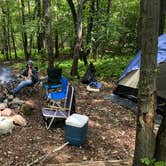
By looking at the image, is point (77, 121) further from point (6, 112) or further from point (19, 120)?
point (6, 112)

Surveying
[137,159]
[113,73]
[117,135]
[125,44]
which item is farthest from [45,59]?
[137,159]

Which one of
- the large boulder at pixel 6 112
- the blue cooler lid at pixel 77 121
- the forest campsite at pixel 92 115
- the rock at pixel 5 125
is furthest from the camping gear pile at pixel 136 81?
the rock at pixel 5 125

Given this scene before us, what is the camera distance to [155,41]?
9.00ft

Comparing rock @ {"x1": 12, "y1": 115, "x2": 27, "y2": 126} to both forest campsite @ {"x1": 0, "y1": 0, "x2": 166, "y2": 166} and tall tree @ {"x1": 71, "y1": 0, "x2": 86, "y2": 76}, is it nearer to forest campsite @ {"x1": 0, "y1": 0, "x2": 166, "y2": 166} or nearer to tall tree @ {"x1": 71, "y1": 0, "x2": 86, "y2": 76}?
forest campsite @ {"x1": 0, "y1": 0, "x2": 166, "y2": 166}

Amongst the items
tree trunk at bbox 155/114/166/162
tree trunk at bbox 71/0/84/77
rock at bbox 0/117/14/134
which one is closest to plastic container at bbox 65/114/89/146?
rock at bbox 0/117/14/134

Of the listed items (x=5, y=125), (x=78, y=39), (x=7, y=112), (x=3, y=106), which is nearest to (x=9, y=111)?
(x=7, y=112)

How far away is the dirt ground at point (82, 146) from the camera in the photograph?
4207 mm

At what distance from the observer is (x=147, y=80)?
9.27 feet

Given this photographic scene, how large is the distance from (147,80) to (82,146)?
2.17 m

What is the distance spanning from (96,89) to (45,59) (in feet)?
24.9

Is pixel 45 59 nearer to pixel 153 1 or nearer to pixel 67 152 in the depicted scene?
pixel 67 152

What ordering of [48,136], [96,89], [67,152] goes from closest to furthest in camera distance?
1. [67,152]
2. [48,136]
3. [96,89]

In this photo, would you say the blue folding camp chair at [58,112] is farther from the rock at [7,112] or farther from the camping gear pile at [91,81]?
the camping gear pile at [91,81]

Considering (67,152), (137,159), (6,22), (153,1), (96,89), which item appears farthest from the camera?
(6,22)
